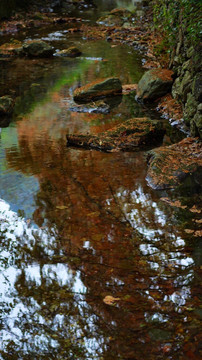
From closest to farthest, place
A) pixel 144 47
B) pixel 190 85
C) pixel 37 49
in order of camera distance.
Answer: pixel 190 85
pixel 37 49
pixel 144 47

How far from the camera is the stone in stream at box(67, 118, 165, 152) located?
7211mm

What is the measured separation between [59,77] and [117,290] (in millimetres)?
9396

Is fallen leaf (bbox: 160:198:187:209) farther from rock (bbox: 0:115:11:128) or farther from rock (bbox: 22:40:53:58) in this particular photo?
rock (bbox: 22:40:53:58)

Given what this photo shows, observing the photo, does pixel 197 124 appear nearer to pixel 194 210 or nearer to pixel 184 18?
pixel 194 210

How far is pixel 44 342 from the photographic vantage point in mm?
3150

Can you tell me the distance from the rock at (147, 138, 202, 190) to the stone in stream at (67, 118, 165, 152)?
880 millimetres

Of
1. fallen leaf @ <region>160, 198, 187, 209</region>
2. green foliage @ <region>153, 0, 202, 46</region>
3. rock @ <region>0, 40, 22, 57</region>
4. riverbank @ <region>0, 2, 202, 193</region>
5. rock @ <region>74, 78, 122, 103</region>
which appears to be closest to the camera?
fallen leaf @ <region>160, 198, 187, 209</region>

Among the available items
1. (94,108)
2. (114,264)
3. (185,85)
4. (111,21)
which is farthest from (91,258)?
(111,21)

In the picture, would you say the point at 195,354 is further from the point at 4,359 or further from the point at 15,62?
the point at 15,62

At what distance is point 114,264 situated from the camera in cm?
399

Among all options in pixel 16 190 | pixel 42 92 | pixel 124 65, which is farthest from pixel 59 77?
pixel 16 190

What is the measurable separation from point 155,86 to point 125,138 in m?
3.00

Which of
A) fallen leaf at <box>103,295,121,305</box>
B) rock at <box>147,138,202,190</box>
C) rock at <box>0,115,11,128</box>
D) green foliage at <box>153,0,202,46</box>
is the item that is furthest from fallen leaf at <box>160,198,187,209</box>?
rock at <box>0,115,11,128</box>

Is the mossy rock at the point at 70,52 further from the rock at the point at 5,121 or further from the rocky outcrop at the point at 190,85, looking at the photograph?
the rock at the point at 5,121
